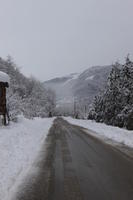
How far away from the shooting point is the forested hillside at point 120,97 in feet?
135

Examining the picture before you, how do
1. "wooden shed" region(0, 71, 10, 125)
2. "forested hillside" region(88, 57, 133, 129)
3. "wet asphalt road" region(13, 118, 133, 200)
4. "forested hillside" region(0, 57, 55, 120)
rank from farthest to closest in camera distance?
"forested hillside" region(0, 57, 55, 120)
"forested hillside" region(88, 57, 133, 129)
"wooden shed" region(0, 71, 10, 125)
"wet asphalt road" region(13, 118, 133, 200)

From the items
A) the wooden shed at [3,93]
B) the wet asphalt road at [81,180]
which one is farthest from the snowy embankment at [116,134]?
the wooden shed at [3,93]

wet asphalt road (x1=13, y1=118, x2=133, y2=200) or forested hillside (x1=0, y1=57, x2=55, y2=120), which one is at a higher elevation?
forested hillside (x1=0, y1=57, x2=55, y2=120)

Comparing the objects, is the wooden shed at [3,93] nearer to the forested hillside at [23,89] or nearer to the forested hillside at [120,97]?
the forested hillside at [23,89]

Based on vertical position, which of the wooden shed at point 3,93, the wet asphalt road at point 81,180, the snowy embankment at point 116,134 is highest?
the wooden shed at point 3,93

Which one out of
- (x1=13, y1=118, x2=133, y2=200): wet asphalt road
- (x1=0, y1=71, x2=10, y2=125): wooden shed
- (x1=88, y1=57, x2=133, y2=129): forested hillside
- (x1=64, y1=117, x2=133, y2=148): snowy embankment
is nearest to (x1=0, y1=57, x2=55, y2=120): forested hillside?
(x1=88, y1=57, x2=133, y2=129): forested hillside

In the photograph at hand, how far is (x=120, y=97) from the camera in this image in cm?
4572

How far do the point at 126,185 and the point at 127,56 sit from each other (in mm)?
40272

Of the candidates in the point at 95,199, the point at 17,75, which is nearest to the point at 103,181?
the point at 95,199

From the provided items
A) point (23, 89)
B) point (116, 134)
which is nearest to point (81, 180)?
point (116, 134)

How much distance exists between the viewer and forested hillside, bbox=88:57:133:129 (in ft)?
135

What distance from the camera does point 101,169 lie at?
8.17 metres

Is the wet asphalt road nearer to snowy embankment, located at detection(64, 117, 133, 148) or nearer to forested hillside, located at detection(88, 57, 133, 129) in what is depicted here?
snowy embankment, located at detection(64, 117, 133, 148)

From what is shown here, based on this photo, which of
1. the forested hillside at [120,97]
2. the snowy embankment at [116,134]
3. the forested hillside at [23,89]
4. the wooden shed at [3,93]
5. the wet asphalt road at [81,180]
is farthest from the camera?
the forested hillside at [23,89]
